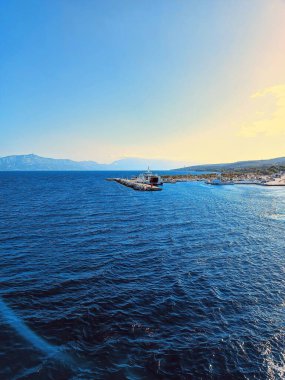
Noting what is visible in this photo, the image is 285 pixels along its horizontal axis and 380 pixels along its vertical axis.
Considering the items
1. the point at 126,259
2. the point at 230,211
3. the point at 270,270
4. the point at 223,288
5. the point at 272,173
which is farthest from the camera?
the point at 272,173

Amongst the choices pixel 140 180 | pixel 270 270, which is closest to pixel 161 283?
pixel 270 270

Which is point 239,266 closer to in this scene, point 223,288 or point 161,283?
point 223,288

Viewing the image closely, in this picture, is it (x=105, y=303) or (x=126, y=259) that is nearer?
(x=105, y=303)

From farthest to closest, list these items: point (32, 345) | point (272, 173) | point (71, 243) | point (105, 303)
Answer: point (272, 173), point (71, 243), point (105, 303), point (32, 345)

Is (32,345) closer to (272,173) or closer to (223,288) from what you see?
(223,288)

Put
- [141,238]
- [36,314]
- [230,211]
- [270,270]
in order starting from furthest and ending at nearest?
[230,211]
[141,238]
[270,270]
[36,314]

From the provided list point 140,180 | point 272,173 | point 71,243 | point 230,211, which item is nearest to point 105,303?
point 71,243
